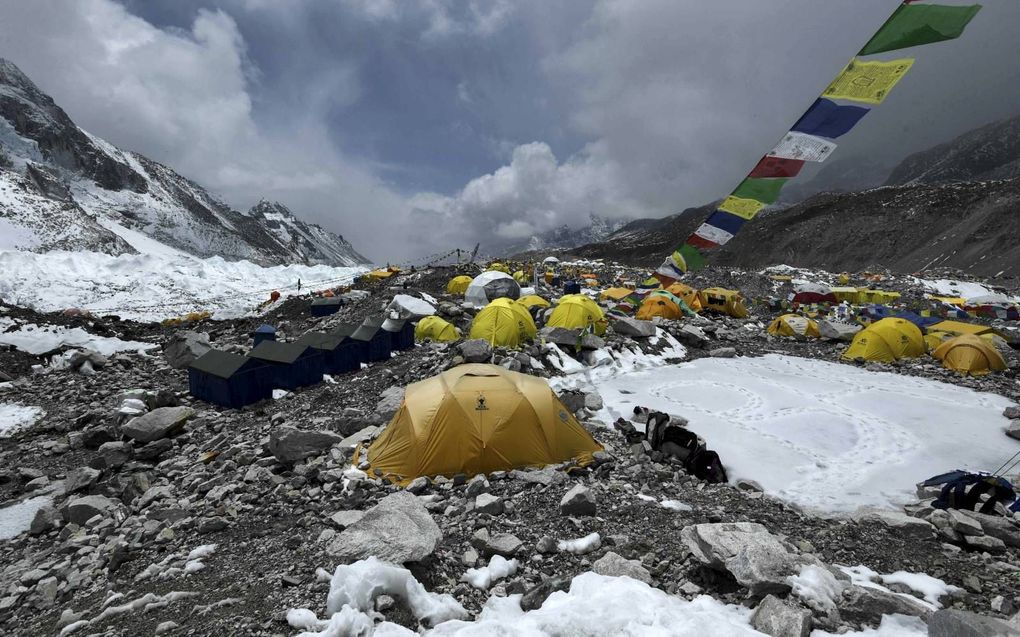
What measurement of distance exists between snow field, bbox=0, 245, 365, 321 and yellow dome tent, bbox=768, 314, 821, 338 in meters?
29.0

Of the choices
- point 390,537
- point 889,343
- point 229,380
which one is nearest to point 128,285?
point 229,380

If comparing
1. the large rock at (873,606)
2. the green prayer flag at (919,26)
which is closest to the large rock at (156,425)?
the large rock at (873,606)

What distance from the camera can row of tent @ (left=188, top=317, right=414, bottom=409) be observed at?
1155 cm

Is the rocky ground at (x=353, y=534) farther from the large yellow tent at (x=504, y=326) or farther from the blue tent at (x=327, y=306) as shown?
the blue tent at (x=327, y=306)

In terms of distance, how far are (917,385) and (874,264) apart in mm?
69405

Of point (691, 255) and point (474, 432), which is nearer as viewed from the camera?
point (474, 432)

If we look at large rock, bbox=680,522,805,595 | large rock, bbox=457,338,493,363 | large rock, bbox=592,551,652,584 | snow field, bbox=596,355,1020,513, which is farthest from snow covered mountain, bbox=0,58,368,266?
large rock, bbox=680,522,805,595

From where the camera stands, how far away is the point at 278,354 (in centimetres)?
1238

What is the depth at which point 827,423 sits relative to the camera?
9.59 m

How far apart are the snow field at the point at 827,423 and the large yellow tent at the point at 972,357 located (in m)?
2.18

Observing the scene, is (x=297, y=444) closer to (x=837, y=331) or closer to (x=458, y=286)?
(x=458, y=286)

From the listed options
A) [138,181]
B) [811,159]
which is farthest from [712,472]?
[138,181]

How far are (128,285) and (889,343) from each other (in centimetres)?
4551

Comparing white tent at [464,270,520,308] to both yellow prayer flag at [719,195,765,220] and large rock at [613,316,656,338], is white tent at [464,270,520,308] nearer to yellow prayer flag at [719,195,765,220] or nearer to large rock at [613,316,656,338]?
large rock at [613,316,656,338]
